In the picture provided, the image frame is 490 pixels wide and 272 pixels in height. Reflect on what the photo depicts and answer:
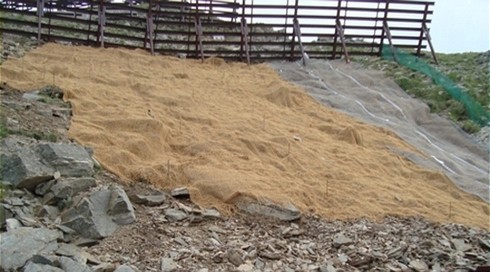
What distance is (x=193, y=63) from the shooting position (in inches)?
553

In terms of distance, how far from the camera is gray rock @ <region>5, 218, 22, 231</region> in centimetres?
473

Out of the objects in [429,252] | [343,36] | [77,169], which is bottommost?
[429,252]

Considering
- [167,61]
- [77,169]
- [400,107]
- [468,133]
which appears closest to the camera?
[77,169]

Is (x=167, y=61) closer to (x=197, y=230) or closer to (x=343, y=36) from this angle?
(x=343, y=36)

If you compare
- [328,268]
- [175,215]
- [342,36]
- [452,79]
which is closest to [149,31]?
[342,36]

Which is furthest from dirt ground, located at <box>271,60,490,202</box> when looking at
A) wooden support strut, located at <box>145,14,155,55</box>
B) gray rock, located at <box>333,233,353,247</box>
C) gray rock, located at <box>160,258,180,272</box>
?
gray rock, located at <box>160,258,180,272</box>

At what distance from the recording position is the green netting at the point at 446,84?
1139 cm

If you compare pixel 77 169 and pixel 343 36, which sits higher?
pixel 343 36

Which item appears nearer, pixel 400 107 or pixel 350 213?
pixel 350 213

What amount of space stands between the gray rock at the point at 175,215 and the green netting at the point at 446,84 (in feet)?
25.9

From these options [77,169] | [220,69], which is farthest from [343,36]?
[77,169]

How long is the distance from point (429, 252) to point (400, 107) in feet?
23.3

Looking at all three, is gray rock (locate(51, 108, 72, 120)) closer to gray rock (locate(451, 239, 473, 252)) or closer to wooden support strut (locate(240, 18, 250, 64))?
gray rock (locate(451, 239, 473, 252))

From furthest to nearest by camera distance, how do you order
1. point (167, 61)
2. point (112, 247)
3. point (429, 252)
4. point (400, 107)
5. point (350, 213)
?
point (167, 61), point (400, 107), point (350, 213), point (429, 252), point (112, 247)
